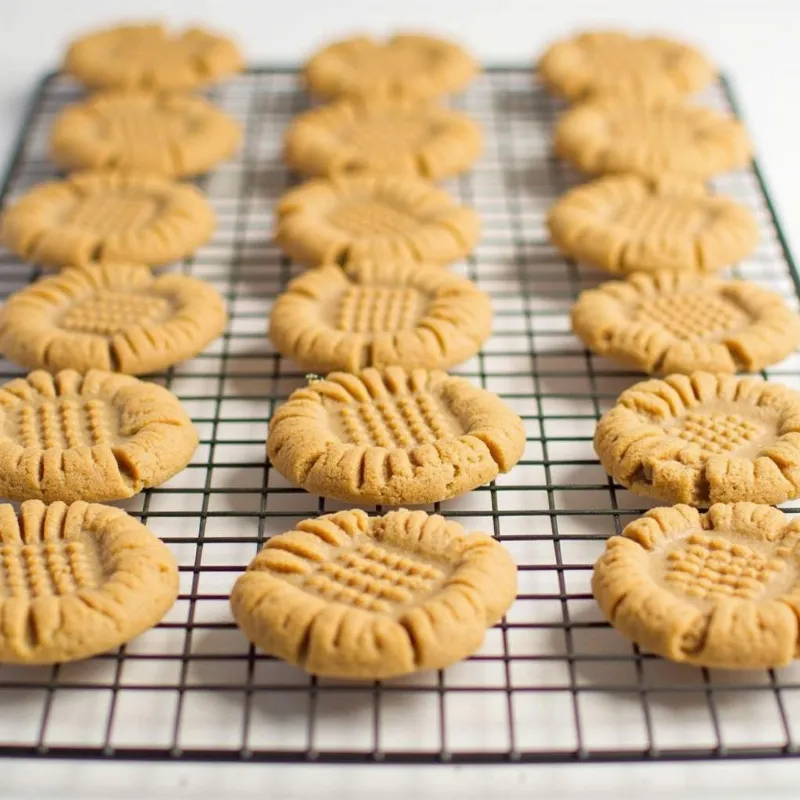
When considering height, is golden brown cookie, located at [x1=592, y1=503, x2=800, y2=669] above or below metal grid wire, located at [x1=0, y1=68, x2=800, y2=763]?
above

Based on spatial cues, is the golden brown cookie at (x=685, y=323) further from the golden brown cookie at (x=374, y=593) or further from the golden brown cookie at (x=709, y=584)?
the golden brown cookie at (x=374, y=593)

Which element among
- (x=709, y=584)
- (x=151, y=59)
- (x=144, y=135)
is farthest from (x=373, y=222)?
(x=709, y=584)

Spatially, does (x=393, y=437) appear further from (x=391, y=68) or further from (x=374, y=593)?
(x=391, y=68)

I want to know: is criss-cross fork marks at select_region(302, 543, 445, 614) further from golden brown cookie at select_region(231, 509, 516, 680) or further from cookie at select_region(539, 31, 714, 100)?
cookie at select_region(539, 31, 714, 100)

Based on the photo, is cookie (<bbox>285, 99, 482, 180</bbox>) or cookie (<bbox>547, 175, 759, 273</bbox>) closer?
cookie (<bbox>547, 175, 759, 273</bbox>)

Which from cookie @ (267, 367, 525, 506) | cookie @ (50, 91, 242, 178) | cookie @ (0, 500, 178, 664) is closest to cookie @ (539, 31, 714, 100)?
cookie @ (50, 91, 242, 178)
